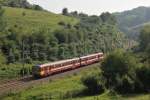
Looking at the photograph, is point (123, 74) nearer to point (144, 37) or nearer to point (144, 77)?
point (144, 77)

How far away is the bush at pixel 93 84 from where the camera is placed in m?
60.7

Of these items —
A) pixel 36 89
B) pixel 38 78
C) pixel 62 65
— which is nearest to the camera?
pixel 36 89

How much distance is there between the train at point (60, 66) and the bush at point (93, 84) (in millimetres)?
19381

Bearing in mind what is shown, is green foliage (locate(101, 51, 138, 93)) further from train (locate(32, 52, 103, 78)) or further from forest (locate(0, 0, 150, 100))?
train (locate(32, 52, 103, 78))

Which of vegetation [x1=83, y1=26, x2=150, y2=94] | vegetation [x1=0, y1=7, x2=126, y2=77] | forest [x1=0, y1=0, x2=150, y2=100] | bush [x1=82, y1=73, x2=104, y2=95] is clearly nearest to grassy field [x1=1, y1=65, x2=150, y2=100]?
forest [x1=0, y1=0, x2=150, y2=100]

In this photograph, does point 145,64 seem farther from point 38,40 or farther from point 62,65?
point 38,40

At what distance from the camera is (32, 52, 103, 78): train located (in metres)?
79.4

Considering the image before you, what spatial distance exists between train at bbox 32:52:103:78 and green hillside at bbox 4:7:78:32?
1371 inches

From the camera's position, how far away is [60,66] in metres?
86.8

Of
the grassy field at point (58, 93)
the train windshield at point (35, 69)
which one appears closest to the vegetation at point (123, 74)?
the grassy field at point (58, 93)

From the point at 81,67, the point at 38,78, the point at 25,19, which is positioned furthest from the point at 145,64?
the point at 25,19

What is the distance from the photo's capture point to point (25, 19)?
492ft

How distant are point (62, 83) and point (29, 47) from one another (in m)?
44.0

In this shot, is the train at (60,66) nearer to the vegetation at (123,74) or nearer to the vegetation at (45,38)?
the vegetation at (45,38)
